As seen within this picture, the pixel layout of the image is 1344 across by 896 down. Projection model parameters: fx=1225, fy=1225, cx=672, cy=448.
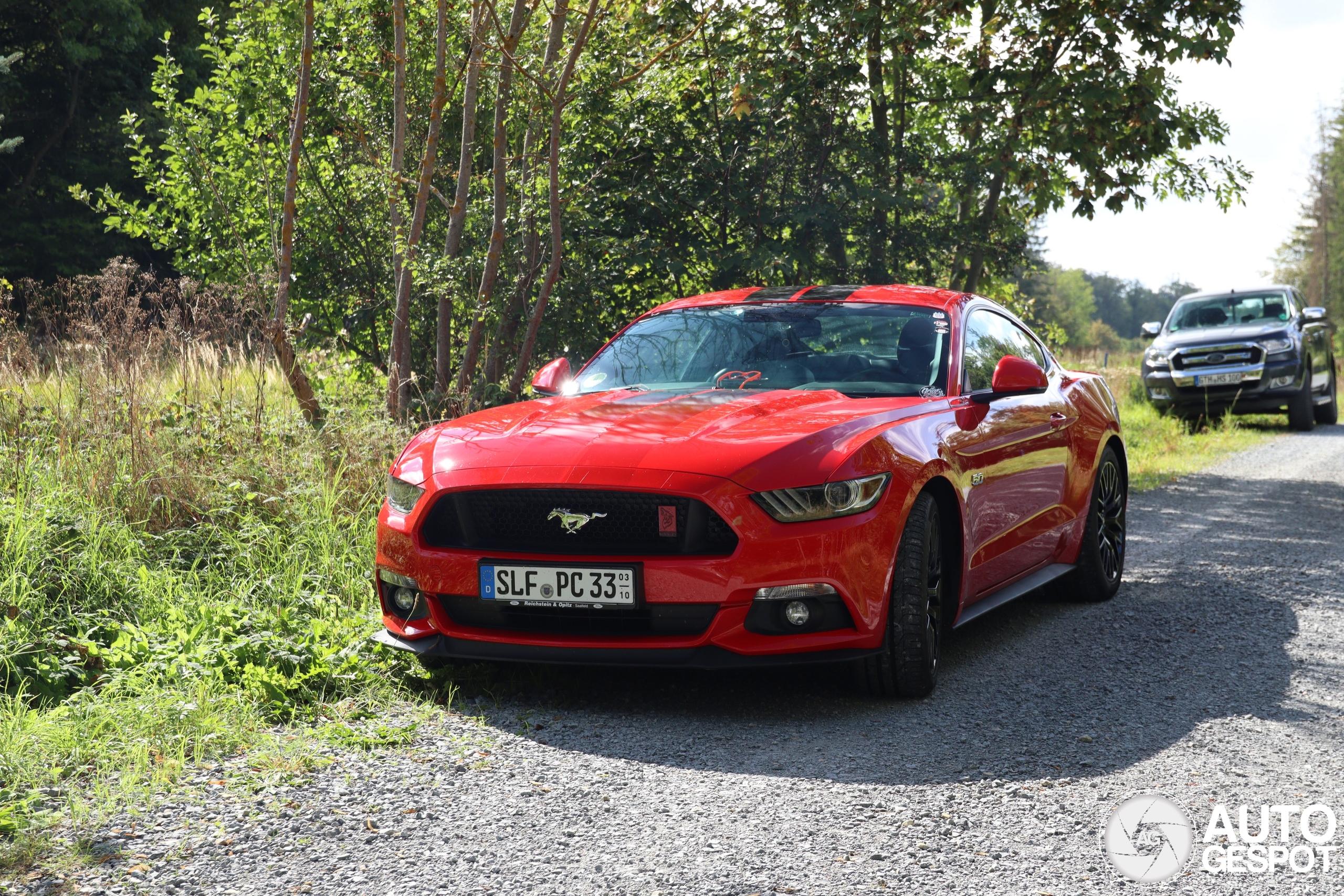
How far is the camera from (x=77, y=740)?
3.70 m

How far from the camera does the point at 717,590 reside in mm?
3889

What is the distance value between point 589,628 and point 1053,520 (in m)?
2.66

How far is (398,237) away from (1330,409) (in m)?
16.2

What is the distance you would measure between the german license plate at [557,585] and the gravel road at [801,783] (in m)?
0.41

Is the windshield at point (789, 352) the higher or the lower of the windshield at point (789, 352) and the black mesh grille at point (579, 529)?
the higher

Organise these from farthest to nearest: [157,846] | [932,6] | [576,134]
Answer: [932,6]
[576,134]
[157,846]

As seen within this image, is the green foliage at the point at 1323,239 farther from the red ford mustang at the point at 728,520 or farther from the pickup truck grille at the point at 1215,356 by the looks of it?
the red ford mustang at the point at 728,520

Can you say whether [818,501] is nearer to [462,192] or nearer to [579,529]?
[579,529]

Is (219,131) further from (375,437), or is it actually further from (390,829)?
(390,829)

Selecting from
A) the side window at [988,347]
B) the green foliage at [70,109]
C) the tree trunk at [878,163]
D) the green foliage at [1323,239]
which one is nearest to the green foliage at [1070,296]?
the green foliage at [1323,239]

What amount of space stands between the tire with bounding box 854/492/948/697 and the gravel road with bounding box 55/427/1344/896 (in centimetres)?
8

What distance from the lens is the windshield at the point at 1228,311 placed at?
701 inches

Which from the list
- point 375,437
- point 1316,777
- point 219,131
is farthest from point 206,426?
point 1316,777

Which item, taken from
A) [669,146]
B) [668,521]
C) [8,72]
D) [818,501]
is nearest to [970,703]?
[818,501]
